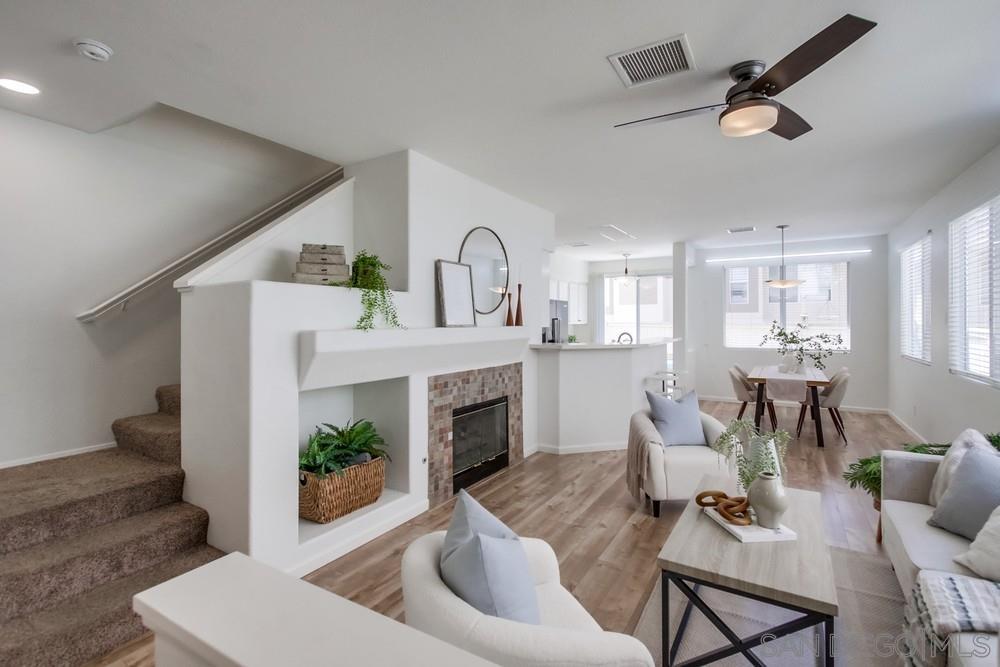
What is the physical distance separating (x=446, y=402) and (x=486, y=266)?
128cm

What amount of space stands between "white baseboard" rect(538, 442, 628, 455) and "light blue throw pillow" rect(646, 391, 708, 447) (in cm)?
153

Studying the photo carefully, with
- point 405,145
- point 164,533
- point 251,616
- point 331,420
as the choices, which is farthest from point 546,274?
point 251,616

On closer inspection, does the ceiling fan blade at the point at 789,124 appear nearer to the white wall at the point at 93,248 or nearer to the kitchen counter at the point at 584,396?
the kitchen counter at the point at 584,396

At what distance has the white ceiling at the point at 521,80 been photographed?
1.95 meters

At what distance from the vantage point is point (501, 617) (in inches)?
51.4

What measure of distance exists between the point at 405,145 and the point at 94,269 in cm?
230

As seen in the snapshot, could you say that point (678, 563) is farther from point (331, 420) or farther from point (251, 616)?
point (331, 420)

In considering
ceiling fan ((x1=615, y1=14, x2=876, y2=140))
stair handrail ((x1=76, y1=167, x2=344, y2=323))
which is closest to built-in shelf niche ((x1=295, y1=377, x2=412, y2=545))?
stair handrail ((x1=76, y1=167, x2=344, y2=323))

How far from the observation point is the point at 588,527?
10.8 ft

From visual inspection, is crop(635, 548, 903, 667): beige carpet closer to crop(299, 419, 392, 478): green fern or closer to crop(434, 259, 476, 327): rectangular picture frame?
crop(299, 419, 392, 478): green fern

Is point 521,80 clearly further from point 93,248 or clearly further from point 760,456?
point 93,248

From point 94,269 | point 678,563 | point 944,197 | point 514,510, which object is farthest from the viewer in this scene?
point 944,197

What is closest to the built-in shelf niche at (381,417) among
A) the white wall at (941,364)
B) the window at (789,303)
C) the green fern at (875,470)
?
the green fern at (875,470)

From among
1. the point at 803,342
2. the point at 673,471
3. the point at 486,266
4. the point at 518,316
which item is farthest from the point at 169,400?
the point at 803,342
